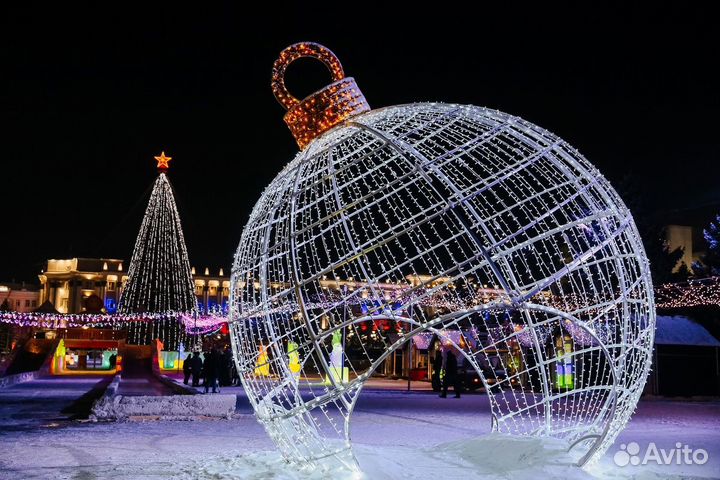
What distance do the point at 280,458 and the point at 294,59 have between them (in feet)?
12.9

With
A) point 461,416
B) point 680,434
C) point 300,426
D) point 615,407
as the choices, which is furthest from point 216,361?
point 615,407

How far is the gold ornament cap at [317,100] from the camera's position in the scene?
7.00 meters

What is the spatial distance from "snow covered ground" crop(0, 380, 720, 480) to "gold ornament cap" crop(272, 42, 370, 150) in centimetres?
318

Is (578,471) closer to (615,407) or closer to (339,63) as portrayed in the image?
(615,407)

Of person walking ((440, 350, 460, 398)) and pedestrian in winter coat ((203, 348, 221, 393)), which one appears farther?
person walking ((440, 350, 460, 398))

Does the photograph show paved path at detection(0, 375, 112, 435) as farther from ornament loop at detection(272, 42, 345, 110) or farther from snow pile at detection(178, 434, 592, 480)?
ornament loop at detection(272, 42, 345, 110)

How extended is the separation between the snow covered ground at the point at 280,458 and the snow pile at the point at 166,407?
16.4 inches

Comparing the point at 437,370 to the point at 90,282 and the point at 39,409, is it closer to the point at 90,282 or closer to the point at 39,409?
the point at 39,409

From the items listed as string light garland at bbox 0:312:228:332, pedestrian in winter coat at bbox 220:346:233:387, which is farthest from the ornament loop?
string light garland at bbox 0:312:228:332

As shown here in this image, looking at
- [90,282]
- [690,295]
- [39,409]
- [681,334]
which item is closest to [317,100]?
[39,409]

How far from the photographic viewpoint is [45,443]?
9.10 meters

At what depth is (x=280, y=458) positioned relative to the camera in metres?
6.94

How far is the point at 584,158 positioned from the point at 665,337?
1739 centimetres

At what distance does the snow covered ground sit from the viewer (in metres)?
6.46
